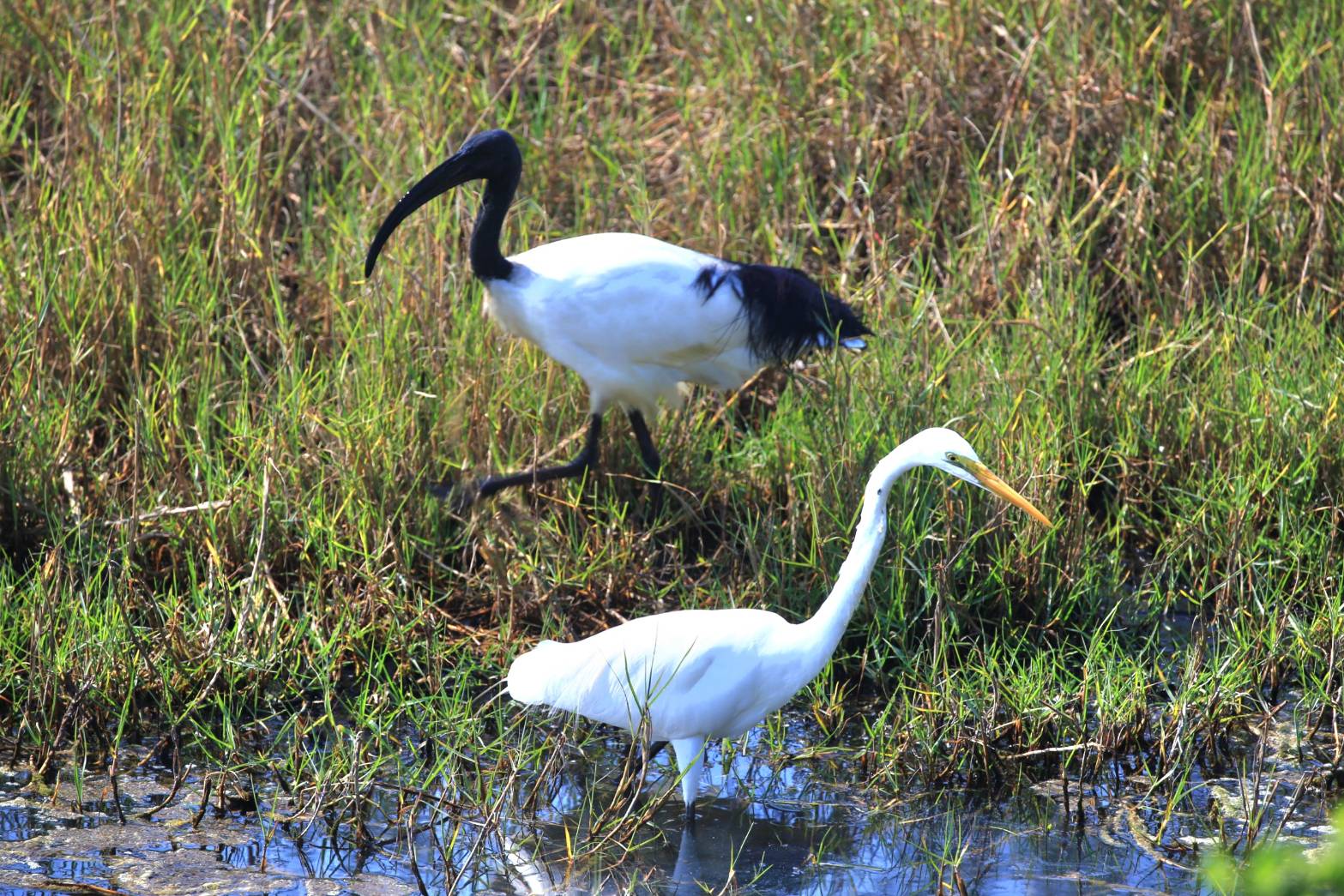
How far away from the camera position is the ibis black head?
4570mm

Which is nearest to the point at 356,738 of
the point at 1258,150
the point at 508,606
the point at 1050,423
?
the point at 508,606

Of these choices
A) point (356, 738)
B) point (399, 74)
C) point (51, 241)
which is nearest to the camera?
point (356, 738)

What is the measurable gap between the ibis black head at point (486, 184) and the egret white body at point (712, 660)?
1410 mm

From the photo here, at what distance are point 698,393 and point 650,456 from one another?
583 millimetres

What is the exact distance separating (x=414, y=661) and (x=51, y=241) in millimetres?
2016

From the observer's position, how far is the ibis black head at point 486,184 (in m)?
4.57

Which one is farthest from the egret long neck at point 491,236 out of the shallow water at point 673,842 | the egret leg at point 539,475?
the shallow water at point 673,842

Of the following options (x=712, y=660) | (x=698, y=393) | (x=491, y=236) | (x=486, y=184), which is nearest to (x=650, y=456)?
(x=698, y=393)

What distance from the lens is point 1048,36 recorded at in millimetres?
5953

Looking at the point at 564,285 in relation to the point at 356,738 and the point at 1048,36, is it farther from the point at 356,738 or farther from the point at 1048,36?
the point at 1048,36

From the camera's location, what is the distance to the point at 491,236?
460 cm

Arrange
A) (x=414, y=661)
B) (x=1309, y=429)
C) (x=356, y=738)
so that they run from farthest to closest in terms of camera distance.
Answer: (x=1309, y=429) → (x=414, y=661) → (x=356, y=738)

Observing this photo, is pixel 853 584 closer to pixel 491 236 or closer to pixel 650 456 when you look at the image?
pixel 650 456

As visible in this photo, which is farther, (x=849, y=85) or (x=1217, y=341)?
(x=849, y=85)
